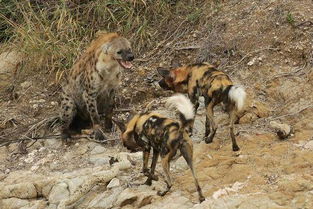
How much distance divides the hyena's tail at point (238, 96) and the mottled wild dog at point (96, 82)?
5.57ft

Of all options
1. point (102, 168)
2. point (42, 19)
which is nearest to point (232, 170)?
point (102, 168)

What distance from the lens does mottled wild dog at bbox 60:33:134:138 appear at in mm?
7410

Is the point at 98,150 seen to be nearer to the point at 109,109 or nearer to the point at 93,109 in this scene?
the point at 93,109

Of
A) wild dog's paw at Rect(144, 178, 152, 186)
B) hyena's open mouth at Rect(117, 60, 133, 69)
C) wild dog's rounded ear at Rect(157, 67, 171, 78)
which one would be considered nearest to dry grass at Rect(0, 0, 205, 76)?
hyena's open mouth at Rect(117, 60, 133, 69)

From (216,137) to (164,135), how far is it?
1.51 m

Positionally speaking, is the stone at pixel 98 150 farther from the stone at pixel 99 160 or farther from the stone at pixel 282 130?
the stone at pixel 282 130

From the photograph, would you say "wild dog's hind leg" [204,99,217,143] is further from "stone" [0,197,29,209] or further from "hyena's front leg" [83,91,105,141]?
"stone" [0,197,29,209]

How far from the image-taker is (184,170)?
610cm

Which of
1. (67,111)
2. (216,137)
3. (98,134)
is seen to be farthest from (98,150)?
(216,137)

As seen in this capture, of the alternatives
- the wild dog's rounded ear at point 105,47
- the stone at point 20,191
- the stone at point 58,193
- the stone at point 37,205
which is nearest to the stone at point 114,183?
the stone at point 58,193

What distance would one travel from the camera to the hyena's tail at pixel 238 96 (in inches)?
233

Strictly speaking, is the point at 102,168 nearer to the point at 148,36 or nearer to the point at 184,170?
the point at 184,170

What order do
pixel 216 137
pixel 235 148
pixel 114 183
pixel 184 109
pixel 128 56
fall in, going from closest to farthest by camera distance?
1. pixel 184 109
2. pixel 114 183
3. pixel 235 148
4. pixel 216 137
5. pixel 128 56

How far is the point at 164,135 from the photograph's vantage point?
5367mm
